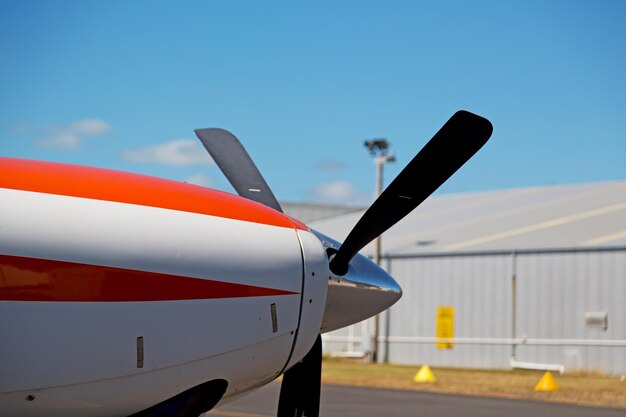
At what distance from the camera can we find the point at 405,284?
33062 millimetres

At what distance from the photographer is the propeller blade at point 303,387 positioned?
7770 millimetres

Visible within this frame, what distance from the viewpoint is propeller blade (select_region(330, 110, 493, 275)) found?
22.9 feet

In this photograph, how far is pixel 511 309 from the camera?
98.3 feet

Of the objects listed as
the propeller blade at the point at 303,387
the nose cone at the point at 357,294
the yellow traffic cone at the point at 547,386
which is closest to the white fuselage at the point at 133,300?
the nose cone at the point at 357,294

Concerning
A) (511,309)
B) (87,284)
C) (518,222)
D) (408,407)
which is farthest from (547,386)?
(87,284)

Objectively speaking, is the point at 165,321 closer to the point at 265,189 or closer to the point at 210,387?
the point at 210,387

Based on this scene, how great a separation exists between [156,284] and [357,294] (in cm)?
188

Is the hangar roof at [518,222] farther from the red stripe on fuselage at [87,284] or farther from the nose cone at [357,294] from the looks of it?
the red stripe on fuselage at [87,284]

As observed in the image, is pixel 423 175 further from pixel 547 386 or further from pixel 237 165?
pixel 547 386

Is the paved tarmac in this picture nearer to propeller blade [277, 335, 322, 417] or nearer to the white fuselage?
propeller blade [277, 335, 322, 417]

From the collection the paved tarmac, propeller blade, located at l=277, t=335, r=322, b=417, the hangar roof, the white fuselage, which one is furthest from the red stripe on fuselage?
the hangar roof

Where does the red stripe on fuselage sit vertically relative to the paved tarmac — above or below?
above

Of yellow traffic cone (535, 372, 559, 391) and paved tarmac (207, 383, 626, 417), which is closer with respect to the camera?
paved tarmac (207, 383, 626, 417)

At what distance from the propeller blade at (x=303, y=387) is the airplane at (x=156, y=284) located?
0.56 metres
